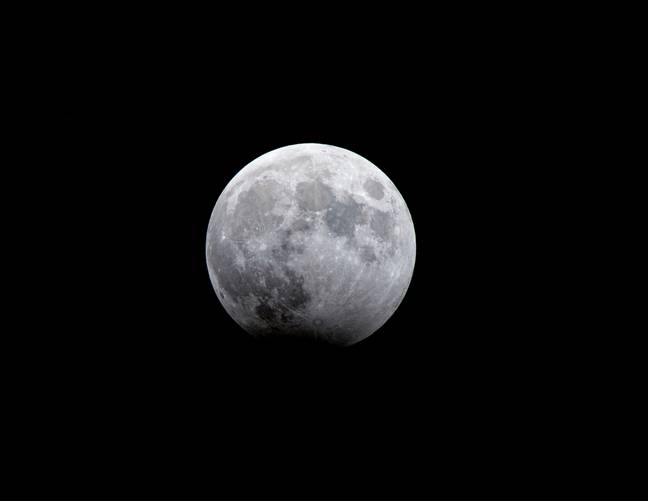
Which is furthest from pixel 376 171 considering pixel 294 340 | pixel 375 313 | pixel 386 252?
pixel 294 340

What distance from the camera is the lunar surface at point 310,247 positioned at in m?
4.96

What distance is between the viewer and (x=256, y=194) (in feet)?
16.9

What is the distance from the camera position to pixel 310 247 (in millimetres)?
4930

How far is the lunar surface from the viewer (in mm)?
4957

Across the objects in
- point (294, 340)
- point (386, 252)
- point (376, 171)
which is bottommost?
point (294, 340)

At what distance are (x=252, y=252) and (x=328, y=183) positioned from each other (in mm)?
836

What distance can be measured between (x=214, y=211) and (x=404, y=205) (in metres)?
1.72

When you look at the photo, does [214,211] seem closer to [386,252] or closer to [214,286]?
[214,286]

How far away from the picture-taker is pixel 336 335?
17.5 ft

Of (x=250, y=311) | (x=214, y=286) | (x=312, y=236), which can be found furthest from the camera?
(x=214, y=286)

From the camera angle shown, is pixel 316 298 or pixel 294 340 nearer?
pixel 316 298

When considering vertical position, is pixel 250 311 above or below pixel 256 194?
below

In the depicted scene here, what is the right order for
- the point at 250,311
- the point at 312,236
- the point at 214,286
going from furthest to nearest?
the point at 214,286 < the point at 250,311 < the point at 312,236

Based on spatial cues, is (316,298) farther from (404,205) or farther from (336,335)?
(404,205)
